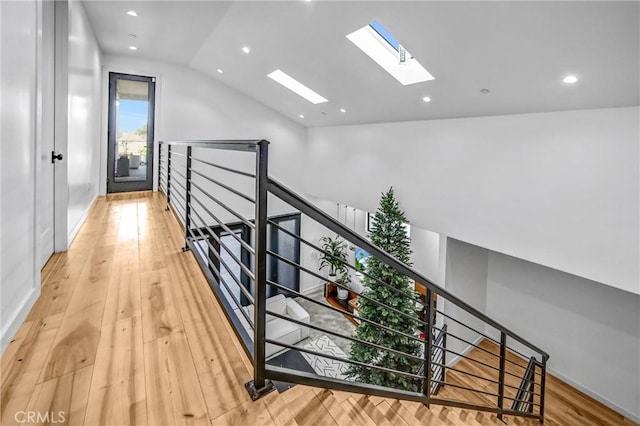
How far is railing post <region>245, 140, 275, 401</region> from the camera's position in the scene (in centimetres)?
101

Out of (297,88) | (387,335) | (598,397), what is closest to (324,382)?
(387,335)

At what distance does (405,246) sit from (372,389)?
12.2ft

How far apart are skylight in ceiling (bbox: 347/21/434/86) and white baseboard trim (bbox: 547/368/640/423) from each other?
5.00 meters

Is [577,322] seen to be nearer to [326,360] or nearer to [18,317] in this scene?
[326,360]

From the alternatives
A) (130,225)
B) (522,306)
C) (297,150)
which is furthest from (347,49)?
(522,306)

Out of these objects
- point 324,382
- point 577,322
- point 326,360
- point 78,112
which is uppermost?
point 78,112

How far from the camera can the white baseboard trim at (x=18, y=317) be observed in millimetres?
1294

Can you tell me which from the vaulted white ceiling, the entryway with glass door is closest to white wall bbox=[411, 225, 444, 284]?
the vaulted white ceiling

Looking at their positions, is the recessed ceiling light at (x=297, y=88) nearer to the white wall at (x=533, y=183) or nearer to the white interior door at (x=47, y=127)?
the white wall at (x=533, y=183)

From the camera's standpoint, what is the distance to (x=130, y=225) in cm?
341

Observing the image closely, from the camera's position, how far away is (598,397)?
15.6 feet

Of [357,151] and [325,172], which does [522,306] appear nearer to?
[357,151]

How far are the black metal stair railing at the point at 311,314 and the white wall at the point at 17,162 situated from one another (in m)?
0.73

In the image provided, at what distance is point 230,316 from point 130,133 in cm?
553
